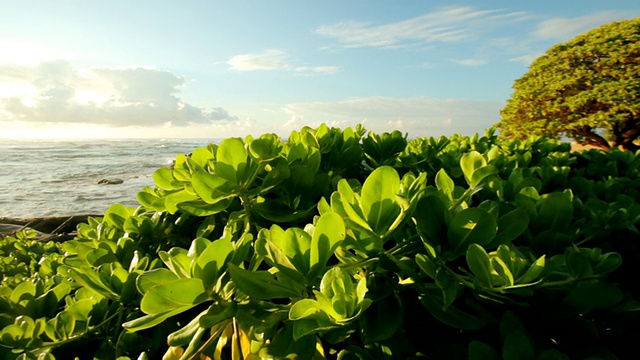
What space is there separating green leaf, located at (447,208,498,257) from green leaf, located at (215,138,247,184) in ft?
1.78

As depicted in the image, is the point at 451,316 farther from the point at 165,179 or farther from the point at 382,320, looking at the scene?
the point at 165,179

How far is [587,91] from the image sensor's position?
11664mm

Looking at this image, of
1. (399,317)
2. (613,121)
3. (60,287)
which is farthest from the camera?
(613,121)

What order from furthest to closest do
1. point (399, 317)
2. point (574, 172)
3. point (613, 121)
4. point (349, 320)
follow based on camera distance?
point (613, 121), point (574, 172), point (399, 317), point (349, 320)

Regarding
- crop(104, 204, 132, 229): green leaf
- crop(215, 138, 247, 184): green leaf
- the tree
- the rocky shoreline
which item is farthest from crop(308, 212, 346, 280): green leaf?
the tree

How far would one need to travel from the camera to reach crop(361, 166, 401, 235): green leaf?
0.74 m

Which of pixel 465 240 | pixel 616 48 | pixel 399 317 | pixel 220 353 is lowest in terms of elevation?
pixel 220 353

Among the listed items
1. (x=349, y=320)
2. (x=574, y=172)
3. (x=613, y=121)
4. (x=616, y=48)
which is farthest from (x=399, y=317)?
(x=616, y=48)

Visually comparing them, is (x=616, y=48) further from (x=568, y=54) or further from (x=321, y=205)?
(x=321, y=205)

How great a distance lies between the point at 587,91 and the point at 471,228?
46.2 feet

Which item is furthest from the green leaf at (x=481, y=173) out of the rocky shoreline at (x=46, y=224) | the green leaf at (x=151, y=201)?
the rocky shoreline at (x=46, y=224)

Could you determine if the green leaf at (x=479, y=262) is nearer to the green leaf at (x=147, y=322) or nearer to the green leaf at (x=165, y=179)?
the green leaf at (x=147, y=322)

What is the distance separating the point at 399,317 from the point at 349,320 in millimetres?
155

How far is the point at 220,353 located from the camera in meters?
0.84
